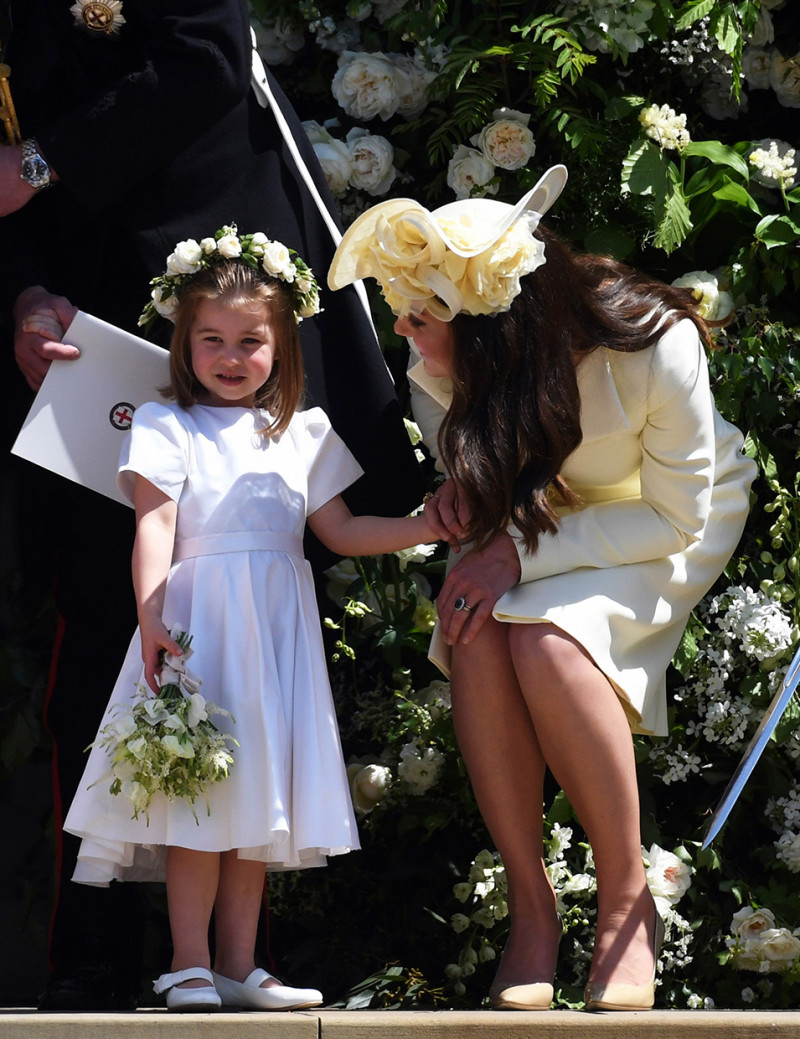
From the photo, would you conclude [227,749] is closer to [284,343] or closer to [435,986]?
[284,343]

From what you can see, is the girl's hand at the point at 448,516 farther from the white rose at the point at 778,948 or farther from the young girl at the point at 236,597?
the white rose at the point at 778,948

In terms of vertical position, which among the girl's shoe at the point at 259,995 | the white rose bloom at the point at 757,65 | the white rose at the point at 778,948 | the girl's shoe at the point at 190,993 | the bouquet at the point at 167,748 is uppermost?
the white rose bloom at the point at 757,65

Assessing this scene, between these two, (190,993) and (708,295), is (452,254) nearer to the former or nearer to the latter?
(708,295)

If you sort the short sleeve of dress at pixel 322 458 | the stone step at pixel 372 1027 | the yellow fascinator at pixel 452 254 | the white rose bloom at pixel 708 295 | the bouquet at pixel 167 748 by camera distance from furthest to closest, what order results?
the white rose bloom at pixel 708 295 < the short sleeve of dress at pixel 322 458 < the yellow fascinator at pixel 452 254 < the bouquet at pixel 167 748 < the stone step at pixel 372 1027

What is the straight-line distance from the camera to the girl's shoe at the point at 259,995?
7.17 ft

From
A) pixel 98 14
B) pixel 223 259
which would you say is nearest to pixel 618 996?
pixel 223 259

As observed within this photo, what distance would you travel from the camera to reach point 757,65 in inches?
139

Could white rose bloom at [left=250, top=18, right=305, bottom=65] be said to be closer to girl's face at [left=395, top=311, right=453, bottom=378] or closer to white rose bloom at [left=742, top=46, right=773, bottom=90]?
white rose bloom at [left=742, top=46, right=773, bottom=90]

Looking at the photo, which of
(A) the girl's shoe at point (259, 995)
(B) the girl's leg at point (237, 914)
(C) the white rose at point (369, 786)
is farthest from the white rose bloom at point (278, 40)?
(A) the girl's shoe at point (259, 995)

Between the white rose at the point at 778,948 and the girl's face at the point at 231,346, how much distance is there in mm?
1520

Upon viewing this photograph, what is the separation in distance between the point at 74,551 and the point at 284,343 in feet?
1.78

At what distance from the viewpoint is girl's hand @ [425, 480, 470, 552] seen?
246cm

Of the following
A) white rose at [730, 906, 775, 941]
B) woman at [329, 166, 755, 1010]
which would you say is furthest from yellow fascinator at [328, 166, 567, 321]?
white rose at [730, 906, 775, 941]

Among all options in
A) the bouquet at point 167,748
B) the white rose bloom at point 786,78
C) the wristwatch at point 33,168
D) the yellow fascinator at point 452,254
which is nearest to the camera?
the bouquet at point 167,748
